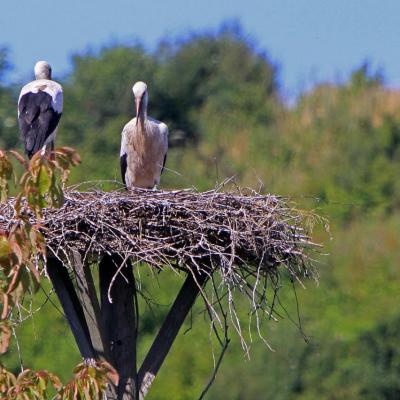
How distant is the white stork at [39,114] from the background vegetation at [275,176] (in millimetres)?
1934

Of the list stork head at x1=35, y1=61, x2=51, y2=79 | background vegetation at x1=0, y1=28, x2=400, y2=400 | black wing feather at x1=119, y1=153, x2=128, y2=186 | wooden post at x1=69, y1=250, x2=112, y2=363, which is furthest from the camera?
background vegetation at x1=0, y1=28, x2=400, y2=400

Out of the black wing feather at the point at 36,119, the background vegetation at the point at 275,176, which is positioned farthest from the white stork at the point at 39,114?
the background vegetation at the point at 275,176

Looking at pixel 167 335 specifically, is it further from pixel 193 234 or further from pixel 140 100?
pixel 140 100

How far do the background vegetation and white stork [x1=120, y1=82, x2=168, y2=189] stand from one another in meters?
1.21

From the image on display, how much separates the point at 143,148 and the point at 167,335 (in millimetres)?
2710

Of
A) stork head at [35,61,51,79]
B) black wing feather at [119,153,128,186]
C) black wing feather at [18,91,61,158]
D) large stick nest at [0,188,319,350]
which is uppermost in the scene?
stork head at [35,61,51,79]

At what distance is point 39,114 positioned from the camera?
9.20 m

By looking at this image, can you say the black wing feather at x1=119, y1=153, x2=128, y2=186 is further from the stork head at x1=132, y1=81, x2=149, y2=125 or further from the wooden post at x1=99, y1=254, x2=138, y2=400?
the wooden post at x1=99, y1=254, x2=138, y2=400

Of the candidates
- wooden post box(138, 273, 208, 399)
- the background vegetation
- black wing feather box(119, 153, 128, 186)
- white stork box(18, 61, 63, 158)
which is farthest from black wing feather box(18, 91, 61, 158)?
wooden post box(138, 273, 208, 399)

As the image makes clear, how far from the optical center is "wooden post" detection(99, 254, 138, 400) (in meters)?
Result: 6.64

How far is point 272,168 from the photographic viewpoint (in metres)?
18.9

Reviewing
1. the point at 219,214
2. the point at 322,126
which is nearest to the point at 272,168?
the point at 322,126

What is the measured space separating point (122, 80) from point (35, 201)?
22059mm

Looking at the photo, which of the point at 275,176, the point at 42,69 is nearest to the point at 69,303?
the point at 42,69
